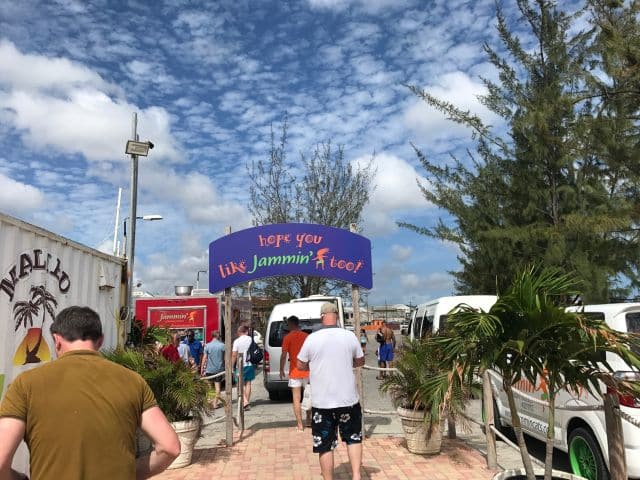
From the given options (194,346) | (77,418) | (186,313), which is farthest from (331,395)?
(186,313)

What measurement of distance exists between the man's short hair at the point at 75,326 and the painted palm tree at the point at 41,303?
268cm

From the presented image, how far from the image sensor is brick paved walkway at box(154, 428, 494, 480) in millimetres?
5738

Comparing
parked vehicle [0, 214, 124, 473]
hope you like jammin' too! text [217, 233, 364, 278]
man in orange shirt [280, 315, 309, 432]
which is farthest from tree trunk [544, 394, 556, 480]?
man in orange shirt [280, 315, 309, 432]

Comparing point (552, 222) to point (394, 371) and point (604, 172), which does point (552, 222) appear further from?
point (394, 371)

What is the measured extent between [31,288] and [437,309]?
9978 millimetres

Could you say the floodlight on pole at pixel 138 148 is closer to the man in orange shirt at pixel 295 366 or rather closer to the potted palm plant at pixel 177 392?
the potted palm plant at pixel 177 392

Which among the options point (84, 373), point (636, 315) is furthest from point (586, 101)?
point (84, 373)

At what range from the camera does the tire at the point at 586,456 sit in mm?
4695

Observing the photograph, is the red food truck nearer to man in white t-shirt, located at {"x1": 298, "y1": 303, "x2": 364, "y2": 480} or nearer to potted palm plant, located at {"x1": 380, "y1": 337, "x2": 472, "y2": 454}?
potted palm plant, located at {"x1": 380, "y1": 337, "x2": 472, "y2": 454}

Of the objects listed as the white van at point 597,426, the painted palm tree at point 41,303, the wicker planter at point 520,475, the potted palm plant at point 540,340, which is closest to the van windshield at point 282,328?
the white van at point 597,426

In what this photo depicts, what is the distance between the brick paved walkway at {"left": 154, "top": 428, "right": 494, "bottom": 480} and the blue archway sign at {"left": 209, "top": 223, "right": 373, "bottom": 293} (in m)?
2.29

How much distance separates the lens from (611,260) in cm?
1167

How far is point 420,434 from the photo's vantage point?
6.38m

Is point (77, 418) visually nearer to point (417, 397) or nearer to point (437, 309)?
point (417, 397)
